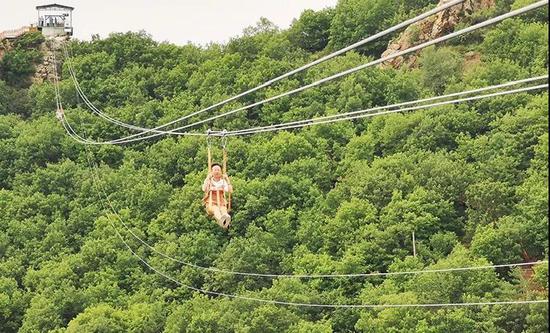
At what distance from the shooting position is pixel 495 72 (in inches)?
2753

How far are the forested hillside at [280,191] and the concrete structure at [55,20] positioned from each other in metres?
1.83

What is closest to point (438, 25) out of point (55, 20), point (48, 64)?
point (55, 20)

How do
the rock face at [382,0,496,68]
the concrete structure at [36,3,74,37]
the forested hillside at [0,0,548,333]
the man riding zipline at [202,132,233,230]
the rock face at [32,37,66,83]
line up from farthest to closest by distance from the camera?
the rock face at [32,37,66,83], the concrete structure at [36,3,74,37], the rock face at [382,0,496,68], the forested hillside at [0,0,548,333], the man riding zipline at [202,132,233,230]

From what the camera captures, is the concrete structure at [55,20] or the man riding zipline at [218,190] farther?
the concrete structure at [55,20]

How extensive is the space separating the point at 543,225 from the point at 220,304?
48.8 ft

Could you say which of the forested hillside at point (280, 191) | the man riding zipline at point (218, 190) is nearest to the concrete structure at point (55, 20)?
the forested hillside at point (280, 191)

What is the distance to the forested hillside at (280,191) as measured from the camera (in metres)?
54.0

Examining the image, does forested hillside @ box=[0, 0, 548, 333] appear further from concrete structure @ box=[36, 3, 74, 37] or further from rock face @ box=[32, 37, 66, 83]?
concrete structure @ box=[36, 3, 74, 37]

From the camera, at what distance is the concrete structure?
77.6 m

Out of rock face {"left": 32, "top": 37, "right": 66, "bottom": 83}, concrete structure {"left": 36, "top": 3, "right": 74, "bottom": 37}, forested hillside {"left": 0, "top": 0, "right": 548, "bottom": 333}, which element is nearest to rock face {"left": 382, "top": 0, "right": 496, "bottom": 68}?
forested hillside {"left": 0, "top": 0, "right": 548, "bottom": 333}

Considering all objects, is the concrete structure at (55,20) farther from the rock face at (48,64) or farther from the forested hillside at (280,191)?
the forested hillside at (280,191)

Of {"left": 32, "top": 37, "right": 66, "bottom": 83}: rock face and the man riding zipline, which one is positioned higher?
{"left": 32, "top": 37, "right": 66, "bottom": 83}: rock face

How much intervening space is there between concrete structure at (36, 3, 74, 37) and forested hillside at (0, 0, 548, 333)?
1.83 m

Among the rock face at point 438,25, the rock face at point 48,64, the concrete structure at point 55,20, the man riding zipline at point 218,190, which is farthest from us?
the rock face at point 48,64
